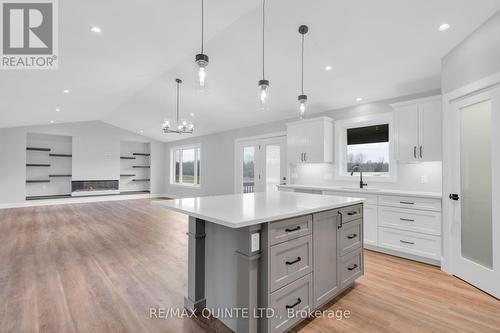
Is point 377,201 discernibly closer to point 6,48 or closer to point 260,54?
point 260,54

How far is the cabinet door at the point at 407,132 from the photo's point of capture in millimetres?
3592

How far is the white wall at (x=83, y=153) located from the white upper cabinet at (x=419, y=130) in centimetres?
994

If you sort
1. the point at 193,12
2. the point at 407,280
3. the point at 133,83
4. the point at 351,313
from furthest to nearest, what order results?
the point at 133,83 → the point at 193,12 → the point at 407,280 → the point at 351,313

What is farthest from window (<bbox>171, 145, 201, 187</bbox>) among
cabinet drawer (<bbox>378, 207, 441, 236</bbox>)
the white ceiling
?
cabinet drawer (<bbox>378, 207, 441, 236</bbox>)

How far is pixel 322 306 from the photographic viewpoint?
2.23 metres

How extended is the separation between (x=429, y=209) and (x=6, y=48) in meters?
6.23

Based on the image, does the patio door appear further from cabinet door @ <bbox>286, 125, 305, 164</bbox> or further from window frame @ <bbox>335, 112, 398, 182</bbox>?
window frame @ <bbox>335, 112, 398, 182</bbox>

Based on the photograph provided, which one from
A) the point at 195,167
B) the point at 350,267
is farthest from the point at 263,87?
the point at 195,167

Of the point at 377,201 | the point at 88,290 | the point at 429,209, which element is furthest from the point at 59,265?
the point at 429,209

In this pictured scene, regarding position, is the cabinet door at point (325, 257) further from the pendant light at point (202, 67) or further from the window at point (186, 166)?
the window at point (186, 166)

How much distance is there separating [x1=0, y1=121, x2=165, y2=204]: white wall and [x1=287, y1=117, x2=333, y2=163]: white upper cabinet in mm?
7837

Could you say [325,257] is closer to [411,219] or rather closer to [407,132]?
[411,219]

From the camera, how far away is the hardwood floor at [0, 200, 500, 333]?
6.38ft

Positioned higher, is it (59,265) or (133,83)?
(133,83)
